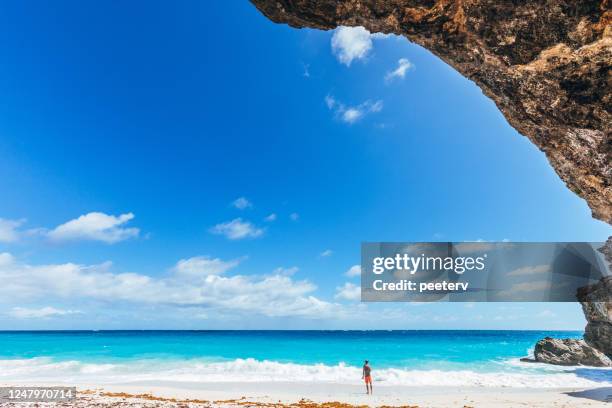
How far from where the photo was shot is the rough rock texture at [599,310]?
47.2ft

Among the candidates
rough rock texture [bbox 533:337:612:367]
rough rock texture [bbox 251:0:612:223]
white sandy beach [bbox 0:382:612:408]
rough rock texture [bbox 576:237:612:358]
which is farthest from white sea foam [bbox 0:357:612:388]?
rough rock texture [bbox 251:0:612:223]

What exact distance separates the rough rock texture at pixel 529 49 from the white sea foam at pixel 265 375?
18237 millimetres

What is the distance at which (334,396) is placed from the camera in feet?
54.7

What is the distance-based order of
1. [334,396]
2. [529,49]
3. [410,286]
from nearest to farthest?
[529,49], [410,286], [334,396]

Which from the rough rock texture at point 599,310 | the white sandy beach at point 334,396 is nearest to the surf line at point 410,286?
the white sandy beach at point 334,396

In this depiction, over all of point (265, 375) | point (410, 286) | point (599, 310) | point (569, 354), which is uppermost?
point (410, 286)

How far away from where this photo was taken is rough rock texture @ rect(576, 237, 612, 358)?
1440 cm

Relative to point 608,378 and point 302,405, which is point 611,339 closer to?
point 608,378

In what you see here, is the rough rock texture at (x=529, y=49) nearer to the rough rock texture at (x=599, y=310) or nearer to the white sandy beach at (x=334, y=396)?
the rough rock texture at (x=599, y=310)

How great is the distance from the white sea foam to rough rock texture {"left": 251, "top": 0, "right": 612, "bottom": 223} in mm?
18237

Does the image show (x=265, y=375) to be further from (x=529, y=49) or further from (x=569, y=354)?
(x=569, y=354)

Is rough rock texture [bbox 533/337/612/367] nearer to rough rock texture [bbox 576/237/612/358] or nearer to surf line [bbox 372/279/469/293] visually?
rough rock texture [bbox 576/237/612/358]

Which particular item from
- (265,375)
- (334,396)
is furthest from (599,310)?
(265,375)

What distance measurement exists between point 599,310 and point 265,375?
2117 cm
